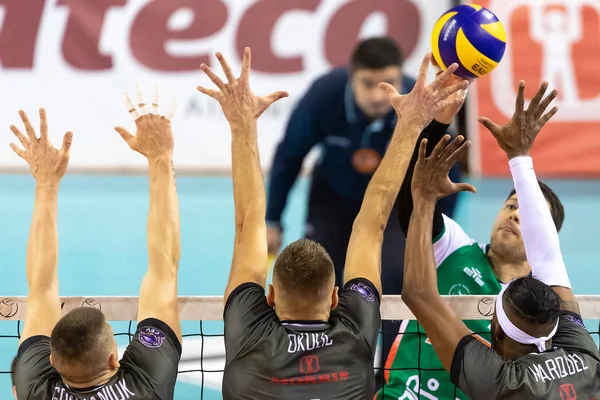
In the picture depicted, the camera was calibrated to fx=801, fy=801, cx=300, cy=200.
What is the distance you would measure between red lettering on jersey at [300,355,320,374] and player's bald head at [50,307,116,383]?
0.64 meters

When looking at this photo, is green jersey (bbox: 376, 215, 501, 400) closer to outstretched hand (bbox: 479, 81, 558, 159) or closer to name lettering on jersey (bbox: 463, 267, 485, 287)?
name lettering on jersey (bbox: 463, 267, 485, 287)

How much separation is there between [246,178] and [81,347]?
975mm

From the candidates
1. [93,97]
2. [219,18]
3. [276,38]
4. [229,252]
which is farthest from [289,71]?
[229,252]

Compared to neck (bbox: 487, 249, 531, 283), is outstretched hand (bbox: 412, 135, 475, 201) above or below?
above

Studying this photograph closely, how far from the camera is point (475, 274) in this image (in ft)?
12.9

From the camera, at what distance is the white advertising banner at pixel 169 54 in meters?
11.5

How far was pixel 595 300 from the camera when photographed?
12.5ft

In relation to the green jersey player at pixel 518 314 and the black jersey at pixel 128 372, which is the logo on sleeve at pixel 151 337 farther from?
the green jersey player at pixel 518 314

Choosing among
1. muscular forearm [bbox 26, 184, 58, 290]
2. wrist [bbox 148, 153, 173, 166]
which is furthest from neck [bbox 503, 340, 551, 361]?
muscular forearm [bbox 26, 184, 58, 290]

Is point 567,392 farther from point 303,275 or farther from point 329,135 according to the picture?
point 329,135

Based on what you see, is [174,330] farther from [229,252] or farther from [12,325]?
[229,252]

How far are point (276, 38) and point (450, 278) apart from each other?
328 inches

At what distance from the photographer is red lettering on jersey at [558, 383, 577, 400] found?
2.73 meters

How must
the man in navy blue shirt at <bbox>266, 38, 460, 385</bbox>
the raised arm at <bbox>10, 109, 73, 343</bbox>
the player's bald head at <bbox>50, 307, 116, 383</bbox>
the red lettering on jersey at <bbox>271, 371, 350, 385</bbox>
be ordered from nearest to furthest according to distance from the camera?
the player's bald head at <bbox>50, 307, 116, 383</bbox> < the red lettering on jersey at <bbox>271, 371, 350, 385</bbox> < the raised arm at <bbox>10, 109, 73, 343</bbox> < the man in navy blue shirt at <bbox>266, 38, 460, 385</bbox>
